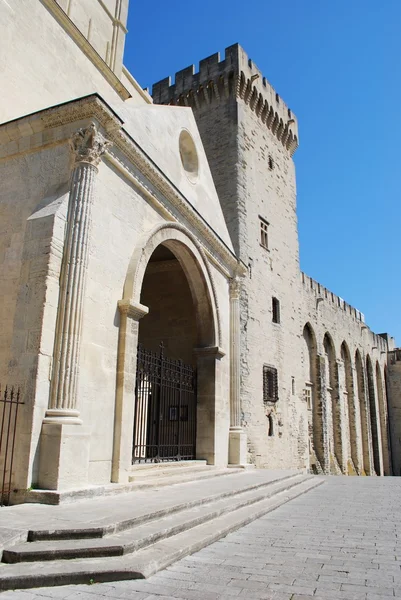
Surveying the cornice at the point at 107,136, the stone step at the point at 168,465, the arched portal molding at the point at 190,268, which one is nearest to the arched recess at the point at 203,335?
the arched portal molding at the point at 190,268

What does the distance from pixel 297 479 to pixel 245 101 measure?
46.7 ft

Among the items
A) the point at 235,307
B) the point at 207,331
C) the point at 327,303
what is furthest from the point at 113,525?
the point at 327,303

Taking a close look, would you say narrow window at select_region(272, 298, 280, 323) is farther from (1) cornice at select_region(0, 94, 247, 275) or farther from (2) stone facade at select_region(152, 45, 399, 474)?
(1) cornice at select_region(0, 94, 247, 275)

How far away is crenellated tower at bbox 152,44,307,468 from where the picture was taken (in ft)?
54.0

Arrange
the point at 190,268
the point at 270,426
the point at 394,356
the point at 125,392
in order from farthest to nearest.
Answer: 1. the point at 394,356
2. the point at 270,426
3. the point at 190,268
4. the point at 125,392

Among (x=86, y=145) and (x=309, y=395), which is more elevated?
(x=86, y=145)

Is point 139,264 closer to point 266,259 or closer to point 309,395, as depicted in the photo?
point 266,259

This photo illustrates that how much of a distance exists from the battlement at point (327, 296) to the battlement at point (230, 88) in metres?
6.41

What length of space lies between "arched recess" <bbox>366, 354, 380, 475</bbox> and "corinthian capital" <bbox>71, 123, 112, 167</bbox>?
29.6m

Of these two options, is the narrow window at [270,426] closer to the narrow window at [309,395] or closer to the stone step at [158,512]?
the narrow window at [309,395]

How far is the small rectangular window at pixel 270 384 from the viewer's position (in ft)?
54.7

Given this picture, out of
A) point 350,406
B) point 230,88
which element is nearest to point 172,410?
point 230,88

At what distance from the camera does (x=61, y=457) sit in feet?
18.6

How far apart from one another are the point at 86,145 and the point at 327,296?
69.2 feet
